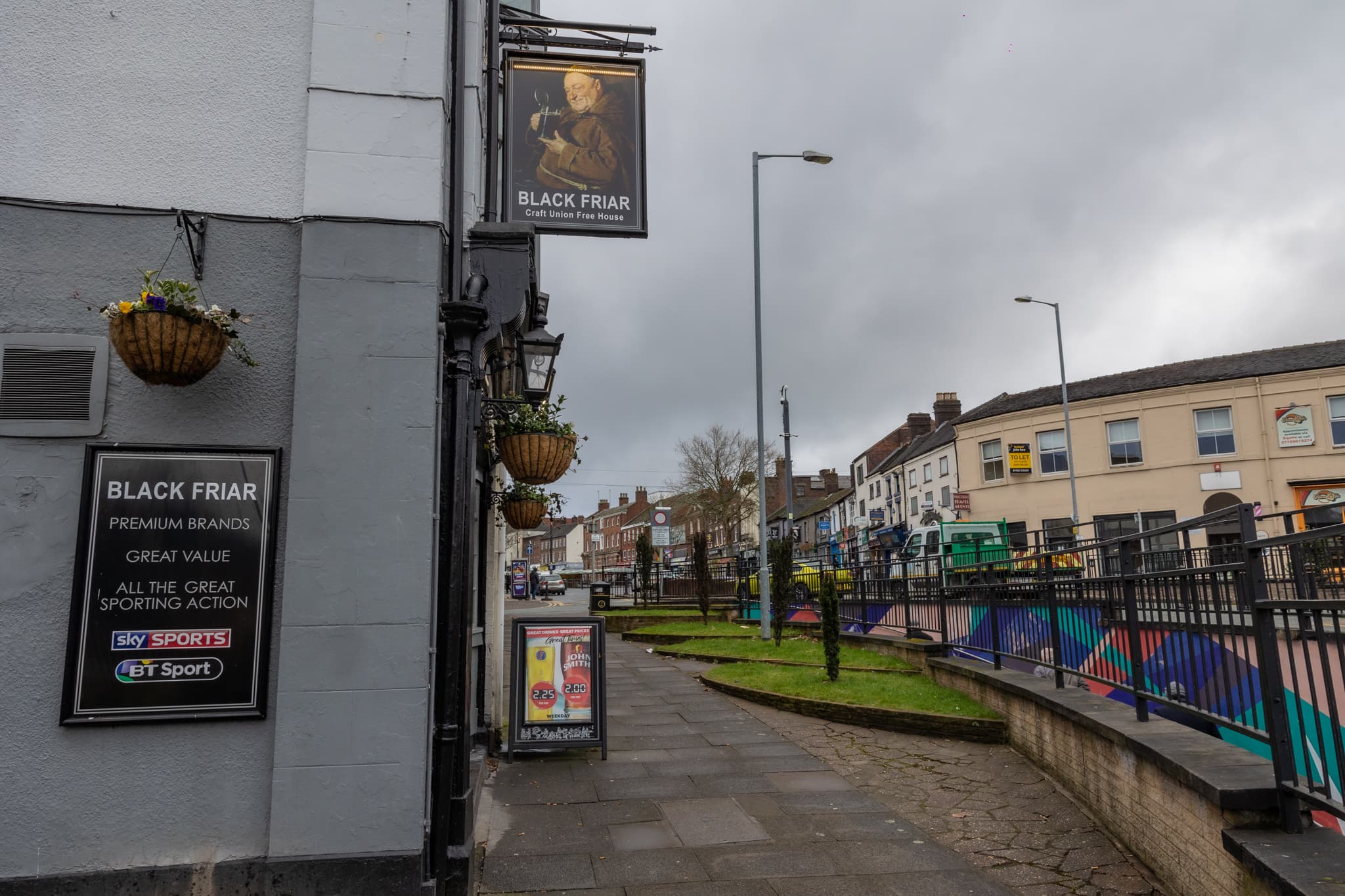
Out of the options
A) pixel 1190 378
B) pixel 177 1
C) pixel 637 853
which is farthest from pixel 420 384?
pixel 1190 378

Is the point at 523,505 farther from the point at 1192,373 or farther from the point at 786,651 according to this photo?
the point at 1192,373

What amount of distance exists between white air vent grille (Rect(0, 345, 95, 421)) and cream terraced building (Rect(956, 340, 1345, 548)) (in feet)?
98.6

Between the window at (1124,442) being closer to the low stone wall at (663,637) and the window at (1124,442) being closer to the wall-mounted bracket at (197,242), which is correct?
the low stone wall at (663,637)

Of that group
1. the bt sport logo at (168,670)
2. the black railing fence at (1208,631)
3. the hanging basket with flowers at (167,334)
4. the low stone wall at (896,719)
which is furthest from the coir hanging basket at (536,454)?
the low stone wall at (896,719)

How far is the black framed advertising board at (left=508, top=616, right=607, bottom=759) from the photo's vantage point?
7742 mm

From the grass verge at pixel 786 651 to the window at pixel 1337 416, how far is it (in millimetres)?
24523

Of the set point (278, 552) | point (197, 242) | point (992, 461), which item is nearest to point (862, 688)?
point (278, 552)

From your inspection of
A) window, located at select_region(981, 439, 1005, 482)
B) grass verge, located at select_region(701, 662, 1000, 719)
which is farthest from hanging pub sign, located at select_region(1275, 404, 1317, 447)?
grass verge, located at select_region(701, 662, 1000, 719)

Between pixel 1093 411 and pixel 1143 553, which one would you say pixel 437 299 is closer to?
pixel 1143 553

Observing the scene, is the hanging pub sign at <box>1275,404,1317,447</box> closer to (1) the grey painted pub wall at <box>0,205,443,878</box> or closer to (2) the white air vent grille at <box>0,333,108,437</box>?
(1) the grey painted pub wall at <box>0,205,443,878</box>

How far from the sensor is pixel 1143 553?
5965mm

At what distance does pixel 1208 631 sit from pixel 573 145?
5092 mm

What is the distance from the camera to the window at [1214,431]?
106ft

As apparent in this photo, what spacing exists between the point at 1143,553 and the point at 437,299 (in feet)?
16.3
